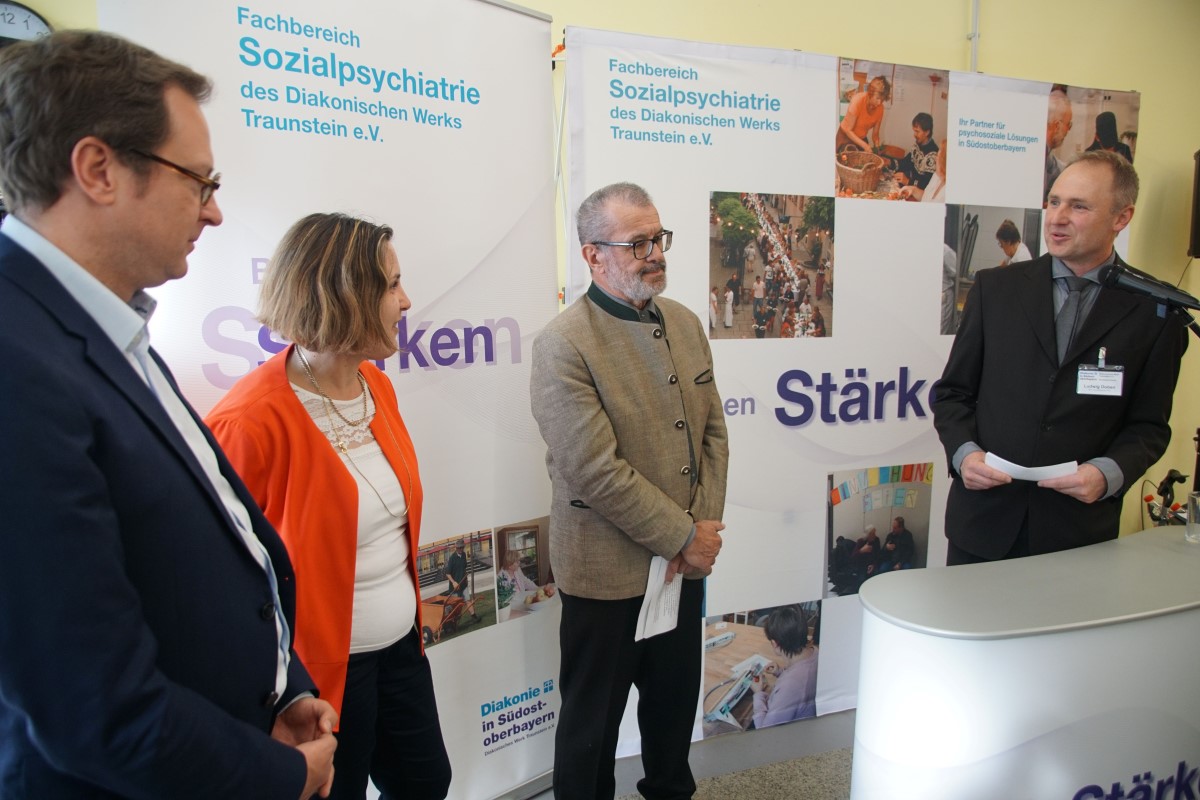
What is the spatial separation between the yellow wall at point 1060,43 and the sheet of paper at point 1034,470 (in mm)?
1790

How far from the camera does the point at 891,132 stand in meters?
2.42

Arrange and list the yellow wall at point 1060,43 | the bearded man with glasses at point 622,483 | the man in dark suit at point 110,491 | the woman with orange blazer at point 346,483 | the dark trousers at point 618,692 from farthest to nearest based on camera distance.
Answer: the yellow wall at point 1060,43
the dark trousers at point 618,692
the bearded man with glasses at point 622,483
the woman with orange blazer at point 346,483
the man in dark suit at point 110,491

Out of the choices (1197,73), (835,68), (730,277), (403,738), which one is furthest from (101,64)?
(1197,73)

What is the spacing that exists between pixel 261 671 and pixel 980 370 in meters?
1.98

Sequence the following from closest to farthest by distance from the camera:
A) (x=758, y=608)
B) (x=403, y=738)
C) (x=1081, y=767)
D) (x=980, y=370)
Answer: (x=1081, y=767) < (x=403, y=738) < (x=980, y=370) < (x=758, y=608)

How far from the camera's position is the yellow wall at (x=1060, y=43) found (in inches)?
98.2

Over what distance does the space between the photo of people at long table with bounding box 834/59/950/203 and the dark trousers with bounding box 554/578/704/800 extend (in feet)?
5.24

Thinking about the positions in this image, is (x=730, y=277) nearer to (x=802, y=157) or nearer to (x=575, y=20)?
(x=802, y=157)

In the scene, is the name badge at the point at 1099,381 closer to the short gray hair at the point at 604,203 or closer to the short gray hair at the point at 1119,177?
the short gray hair at the point at 1119,177

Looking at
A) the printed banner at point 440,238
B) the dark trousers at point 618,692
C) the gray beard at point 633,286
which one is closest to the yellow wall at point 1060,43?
the printed banner at point 440,238

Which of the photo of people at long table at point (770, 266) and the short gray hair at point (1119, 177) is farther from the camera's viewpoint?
the photo of people at long table at point (770, 266)

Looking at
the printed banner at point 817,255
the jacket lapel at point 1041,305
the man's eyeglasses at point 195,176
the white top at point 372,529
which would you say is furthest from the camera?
the printed banner at point 817,255

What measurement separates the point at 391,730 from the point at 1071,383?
6.39 feet

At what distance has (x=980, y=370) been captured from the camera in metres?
1.98
